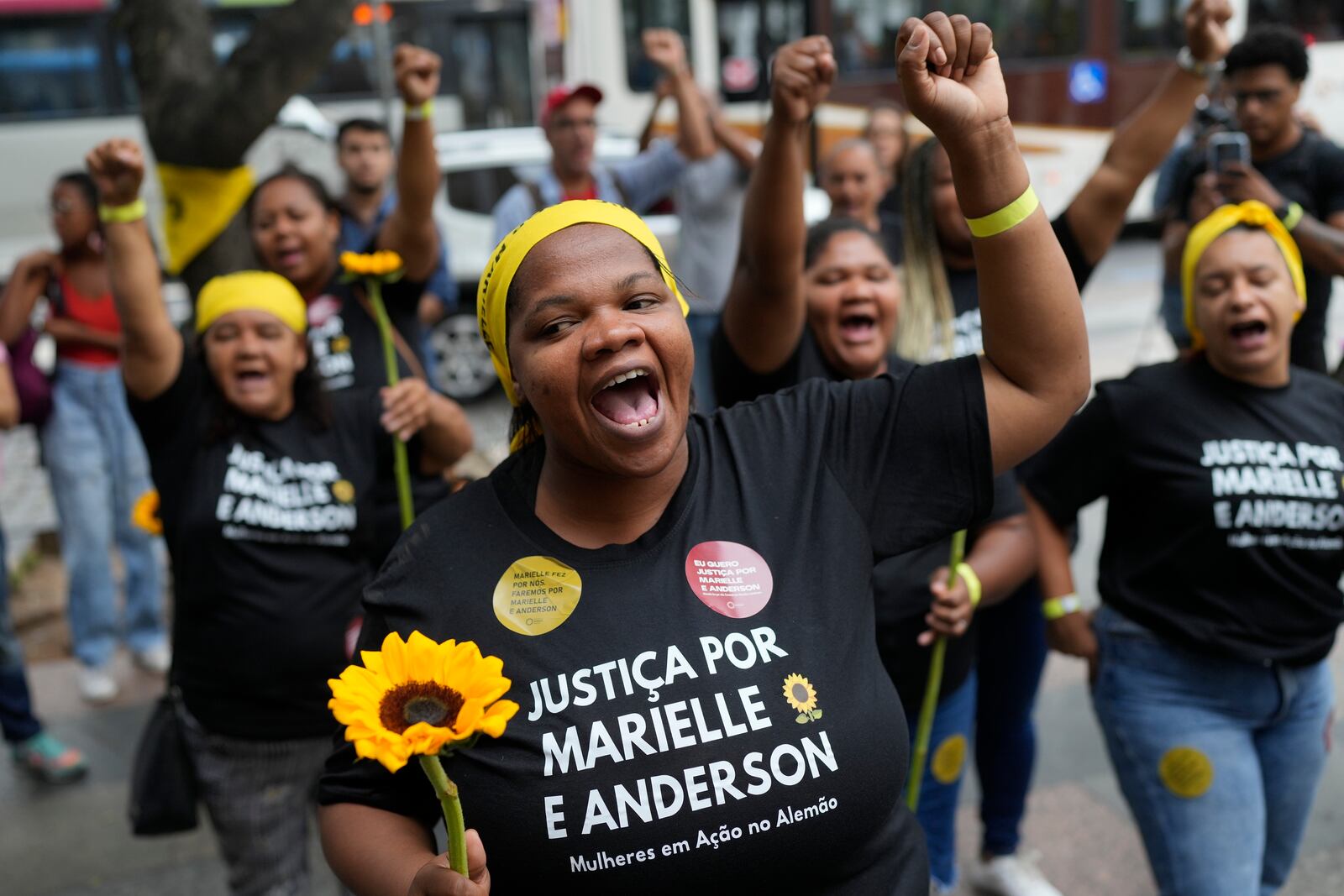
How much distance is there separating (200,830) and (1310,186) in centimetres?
430

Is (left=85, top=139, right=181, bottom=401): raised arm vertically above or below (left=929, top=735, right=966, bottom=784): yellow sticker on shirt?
above

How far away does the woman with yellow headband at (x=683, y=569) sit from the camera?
160 centimetres

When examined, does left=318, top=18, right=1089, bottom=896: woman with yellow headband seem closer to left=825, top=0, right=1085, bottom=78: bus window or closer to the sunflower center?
the sunflower center

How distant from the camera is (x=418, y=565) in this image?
1.77 meters

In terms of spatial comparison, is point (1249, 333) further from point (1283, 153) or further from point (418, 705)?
point (418, 705)

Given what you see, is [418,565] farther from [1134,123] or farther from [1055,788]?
[1055,788]

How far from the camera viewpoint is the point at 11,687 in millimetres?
4336

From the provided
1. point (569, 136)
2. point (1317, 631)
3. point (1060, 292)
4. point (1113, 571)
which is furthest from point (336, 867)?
point (569, 136)

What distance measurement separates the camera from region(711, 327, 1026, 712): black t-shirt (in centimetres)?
280

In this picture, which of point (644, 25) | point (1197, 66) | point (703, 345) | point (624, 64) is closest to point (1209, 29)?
point (1197, 66)

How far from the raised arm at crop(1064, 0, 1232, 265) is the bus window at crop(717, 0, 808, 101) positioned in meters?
9.88

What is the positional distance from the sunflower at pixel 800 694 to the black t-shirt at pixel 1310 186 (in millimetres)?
3113

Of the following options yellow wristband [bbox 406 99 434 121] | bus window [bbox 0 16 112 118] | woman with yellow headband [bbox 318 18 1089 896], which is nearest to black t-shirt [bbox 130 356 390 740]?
yellow wristband [bbox 406 99 434 121]

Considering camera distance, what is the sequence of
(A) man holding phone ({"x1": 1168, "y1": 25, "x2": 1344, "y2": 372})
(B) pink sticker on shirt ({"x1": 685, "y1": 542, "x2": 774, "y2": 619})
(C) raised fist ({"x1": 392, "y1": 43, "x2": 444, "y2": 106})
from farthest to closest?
(A) man holding phone ({"x1": 1168, "y1": 25, "x2": 1344, "y2": 372}), (C) raised fist ({"x1": 392, "y1": 43, "x2": 444, "y2": 106}), (B) pink sticker on shirt ({"x1": 685, "y1": 542, "x2": 774, "y2": 619})
